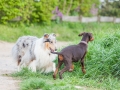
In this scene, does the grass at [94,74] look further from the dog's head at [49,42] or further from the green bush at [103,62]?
the dog's head at [49,42]

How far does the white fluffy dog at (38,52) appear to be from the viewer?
9.17 m

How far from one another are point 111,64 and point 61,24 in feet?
58.9

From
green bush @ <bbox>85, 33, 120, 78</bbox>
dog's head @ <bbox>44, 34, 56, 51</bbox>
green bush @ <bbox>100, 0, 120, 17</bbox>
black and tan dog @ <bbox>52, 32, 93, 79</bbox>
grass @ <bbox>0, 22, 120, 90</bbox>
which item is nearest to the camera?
grass @ <bbox>0, 22, 120, 90</bbox>

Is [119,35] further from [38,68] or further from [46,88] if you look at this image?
[46,88]

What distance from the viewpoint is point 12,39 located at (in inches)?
811

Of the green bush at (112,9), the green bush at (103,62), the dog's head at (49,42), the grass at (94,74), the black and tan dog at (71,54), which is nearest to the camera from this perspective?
the grass at (94,74)

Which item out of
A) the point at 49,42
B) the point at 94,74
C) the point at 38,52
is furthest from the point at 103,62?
the point at 38,52

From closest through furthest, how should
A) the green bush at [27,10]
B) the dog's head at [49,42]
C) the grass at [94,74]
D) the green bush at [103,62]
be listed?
1. the grass at [94,74]
2. the green bush at [103,62]
3. the dog's head at [49,42]
4. the green bush at [27,10]

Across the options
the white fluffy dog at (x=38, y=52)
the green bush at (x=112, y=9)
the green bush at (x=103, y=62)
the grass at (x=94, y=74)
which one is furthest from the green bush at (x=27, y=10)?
the green bush at (x=103, y=62)

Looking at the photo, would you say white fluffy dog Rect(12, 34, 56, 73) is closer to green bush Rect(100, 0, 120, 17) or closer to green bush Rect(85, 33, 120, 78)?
green bush Rect(85, 33, 120, 78)

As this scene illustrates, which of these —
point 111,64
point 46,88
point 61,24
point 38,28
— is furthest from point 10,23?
point 46,88

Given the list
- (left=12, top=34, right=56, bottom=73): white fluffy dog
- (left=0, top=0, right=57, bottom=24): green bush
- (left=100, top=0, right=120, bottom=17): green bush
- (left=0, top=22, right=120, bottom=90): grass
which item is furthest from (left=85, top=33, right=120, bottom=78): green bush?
(left=100, top=0, right=120, bottom=17): green bush

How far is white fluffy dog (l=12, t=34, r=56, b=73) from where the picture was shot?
30.1ft

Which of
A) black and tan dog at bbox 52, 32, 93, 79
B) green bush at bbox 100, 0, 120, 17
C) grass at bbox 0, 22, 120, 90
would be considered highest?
black and tan dog at bbox 52, 32, 93, 79
